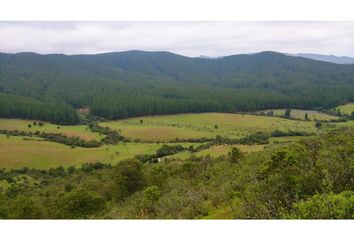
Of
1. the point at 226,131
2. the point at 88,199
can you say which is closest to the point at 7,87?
the point at 226,131

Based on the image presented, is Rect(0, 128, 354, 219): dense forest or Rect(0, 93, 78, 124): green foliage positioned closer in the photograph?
Rect(0, 128, 354, 219): dense forest

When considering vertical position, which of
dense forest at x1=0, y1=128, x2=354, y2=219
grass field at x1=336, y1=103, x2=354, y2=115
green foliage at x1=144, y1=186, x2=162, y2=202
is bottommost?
grass field at x1=336, y1=103, x2=354, y2=115

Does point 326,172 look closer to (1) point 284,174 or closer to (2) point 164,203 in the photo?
(1) point 284,174

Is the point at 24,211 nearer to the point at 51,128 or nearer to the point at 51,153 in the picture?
the point at 51,153

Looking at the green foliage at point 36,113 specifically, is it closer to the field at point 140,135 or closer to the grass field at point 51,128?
the grass field at point 51,128

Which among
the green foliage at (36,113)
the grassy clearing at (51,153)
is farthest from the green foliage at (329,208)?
the green foliage at (36,113)

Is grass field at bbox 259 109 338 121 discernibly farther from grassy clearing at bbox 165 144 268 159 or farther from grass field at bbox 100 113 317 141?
grassy clearing at bbox 165 144 268 159

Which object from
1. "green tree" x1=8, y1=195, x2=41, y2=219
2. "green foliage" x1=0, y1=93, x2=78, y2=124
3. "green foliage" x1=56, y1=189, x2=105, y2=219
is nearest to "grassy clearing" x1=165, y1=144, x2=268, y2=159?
"green foliage" x1=56, y1=189, x2=105, y2=219
